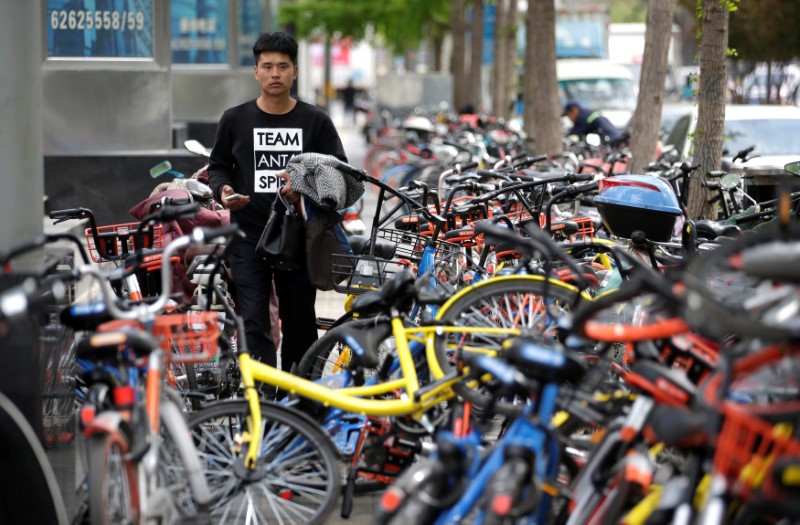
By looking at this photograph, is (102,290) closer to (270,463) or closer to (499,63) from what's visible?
(270,463)

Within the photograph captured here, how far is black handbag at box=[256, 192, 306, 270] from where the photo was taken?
5.69 metres

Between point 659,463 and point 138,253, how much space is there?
1967 mm

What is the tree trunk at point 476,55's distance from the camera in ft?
87.5

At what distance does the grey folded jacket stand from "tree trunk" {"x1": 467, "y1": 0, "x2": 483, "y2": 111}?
2139cm

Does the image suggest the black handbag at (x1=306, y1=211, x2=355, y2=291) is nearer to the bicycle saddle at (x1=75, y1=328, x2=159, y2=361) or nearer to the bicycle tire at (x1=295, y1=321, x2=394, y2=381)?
the bicycle tire at (x1=295, y1=321, x2=394, y2=381)

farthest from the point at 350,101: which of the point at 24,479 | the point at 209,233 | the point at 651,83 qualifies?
the point at 24,479

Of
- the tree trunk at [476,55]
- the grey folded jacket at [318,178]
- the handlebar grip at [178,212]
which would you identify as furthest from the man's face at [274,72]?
the tree trunk at [476,55]

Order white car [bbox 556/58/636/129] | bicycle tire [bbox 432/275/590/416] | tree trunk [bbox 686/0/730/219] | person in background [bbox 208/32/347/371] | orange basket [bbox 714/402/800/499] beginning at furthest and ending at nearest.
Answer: white car [bbox 556/58/636/129], tree trunk [bbox 686/0/730/219], person in background [bbox 208/32/347/371], bicycle tire [bbox 432/275/590/416], orange basket [bbox 714/402/800/499]

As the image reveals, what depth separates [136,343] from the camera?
3.91 metres

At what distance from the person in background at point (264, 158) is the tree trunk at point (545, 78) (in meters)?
9.82

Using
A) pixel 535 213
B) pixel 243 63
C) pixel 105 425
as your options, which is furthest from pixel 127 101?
pixel 243 63

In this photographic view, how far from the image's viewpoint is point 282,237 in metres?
5.68

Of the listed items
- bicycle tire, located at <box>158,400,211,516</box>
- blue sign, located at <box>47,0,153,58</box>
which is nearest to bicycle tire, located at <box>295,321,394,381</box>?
bicycle tire, located at <box>158,400,211,516</box>

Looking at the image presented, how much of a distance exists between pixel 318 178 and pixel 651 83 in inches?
263
